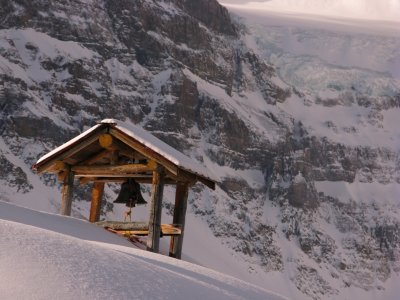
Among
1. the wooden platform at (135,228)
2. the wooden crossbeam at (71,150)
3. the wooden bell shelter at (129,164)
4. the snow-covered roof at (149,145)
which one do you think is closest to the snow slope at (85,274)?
the snow-covered roof at (149,145)

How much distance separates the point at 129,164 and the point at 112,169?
38 centimetres

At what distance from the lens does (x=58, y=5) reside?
6122 inches

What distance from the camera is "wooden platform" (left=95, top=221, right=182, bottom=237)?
1490 cm

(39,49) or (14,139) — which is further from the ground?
(39,49)

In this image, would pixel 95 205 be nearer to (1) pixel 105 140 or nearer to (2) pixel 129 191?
(2) pixel 129 191

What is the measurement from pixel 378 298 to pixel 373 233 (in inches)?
716

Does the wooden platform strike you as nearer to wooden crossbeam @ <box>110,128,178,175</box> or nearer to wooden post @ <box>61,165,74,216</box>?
wooden post @ <box>61,165,74,216</box>

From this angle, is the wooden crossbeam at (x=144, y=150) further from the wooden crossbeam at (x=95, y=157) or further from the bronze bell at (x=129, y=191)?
the bronze bell at (x=129, y=191)

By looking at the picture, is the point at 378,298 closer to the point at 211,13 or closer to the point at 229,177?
the point at 229,177

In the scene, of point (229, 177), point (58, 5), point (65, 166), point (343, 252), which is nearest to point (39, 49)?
point (58, 5)

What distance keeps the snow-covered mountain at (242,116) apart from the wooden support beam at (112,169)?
10453cm

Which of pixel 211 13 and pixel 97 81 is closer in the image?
pixel 97 81

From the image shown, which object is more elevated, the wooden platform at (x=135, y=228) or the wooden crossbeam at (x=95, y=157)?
the wooden crossbeam at (x=95, y=157)

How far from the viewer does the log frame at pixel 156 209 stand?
14133 millimetres
